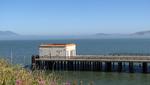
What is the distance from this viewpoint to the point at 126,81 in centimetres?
4347

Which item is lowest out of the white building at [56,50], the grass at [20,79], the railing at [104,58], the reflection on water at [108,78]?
the reflection on water at [108,78]

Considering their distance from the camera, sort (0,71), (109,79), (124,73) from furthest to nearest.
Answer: (124,73), (109,79), (0,71)

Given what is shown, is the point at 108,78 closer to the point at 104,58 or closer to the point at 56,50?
the point at 104,58

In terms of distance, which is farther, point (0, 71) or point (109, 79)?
point (109, 79)

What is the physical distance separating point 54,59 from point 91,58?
535 cm

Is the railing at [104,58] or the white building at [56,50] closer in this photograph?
the railing at [104,58]

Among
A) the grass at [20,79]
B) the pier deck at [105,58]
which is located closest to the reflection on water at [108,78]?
the pier deck at [105,58]

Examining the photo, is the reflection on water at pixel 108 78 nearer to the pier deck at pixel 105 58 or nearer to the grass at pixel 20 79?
the pier deck at pixel 105 58

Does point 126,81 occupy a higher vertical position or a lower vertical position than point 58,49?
lower

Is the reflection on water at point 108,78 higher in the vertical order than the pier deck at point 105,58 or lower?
lower

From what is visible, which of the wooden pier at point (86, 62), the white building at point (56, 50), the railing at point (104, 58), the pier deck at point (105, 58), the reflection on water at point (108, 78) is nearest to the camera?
the reflection on water at point (108, 78)

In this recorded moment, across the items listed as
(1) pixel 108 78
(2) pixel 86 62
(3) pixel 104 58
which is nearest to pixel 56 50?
(2) pixel 86 62

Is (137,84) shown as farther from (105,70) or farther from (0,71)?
(0,71)

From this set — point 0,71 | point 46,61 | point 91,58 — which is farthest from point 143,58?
point 0,71
